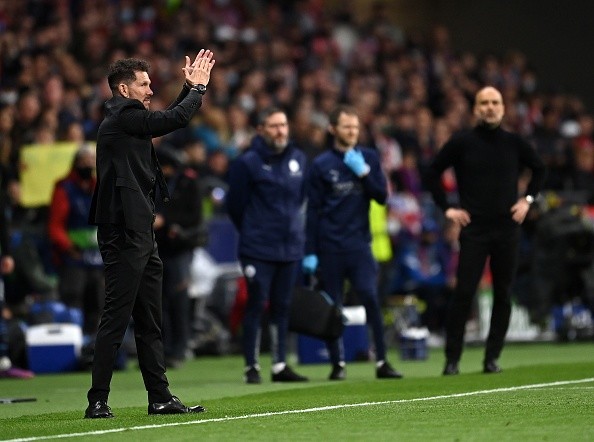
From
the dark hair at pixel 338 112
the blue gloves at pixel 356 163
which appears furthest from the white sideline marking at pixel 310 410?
the dark hair at pixel 338 112

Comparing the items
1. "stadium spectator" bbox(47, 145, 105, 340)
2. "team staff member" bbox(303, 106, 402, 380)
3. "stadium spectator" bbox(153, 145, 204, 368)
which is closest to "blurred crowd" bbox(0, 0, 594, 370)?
"stadium spectator" bbox(47, 145, 105, 340)

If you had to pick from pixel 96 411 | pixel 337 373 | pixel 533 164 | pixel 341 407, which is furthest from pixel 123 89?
pixel 533 164

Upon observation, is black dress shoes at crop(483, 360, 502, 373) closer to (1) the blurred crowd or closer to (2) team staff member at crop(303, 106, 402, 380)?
(2) team staff member at crop(303, 106, 402, 380)

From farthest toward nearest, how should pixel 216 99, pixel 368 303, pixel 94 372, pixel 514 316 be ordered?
pixel 216 99 < pixel 514 316 < pixel 368 303 < pixel 94 372

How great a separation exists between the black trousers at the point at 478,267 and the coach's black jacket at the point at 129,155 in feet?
15.2

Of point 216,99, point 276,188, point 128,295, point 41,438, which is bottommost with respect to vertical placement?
point 41,438

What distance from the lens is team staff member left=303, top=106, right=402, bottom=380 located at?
14.2 meters

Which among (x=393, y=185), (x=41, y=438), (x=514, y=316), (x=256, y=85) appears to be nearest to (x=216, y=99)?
(x=256, y=85)

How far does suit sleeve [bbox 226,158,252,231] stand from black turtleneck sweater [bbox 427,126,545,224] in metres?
1.77

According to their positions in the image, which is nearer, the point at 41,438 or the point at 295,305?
the point at 41,438

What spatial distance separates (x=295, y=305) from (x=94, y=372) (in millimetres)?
5100

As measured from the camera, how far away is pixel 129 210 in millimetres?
Answer: 9922

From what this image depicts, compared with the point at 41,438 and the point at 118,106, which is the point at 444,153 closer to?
the point at 118,106

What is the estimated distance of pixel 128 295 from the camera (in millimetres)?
9953
